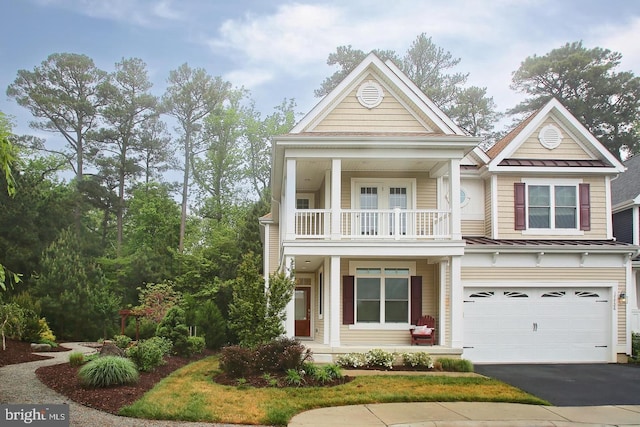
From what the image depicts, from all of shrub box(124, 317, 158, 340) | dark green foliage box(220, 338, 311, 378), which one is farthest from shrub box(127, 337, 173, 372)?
shrub box(124, 317, 158, 340)

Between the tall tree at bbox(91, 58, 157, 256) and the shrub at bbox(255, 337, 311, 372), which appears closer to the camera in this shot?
the shrub at bbox(255, 337, 311, 372)

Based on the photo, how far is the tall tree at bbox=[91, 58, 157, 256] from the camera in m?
40.1

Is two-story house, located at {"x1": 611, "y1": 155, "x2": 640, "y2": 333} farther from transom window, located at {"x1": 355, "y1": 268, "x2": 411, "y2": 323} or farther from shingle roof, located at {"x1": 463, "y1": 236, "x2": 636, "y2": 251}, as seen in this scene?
transom window, located at {"x1": 355, "y1": 268, "x2": 411, "y2": 323}

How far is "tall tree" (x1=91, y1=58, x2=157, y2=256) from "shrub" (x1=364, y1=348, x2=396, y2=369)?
26121 millimetres

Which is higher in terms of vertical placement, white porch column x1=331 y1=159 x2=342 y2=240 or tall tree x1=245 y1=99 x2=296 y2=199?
tall tree x1=245 y1=99 x2=296 y2=199

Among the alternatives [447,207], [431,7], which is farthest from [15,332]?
[431,7]

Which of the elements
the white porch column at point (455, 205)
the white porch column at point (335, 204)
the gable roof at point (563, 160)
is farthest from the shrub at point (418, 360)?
the gable roof at point (563, 160)

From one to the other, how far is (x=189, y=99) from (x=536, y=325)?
2928 centimetres

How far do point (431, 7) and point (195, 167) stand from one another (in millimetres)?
27158

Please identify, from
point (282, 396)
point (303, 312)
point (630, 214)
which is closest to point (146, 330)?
point (303, 312)

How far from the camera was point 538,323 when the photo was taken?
19.3m

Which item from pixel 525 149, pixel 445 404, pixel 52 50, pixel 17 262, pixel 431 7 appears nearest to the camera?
pixel 445 404

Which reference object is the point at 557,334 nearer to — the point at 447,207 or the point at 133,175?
the point at 447,207

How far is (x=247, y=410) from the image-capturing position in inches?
430
